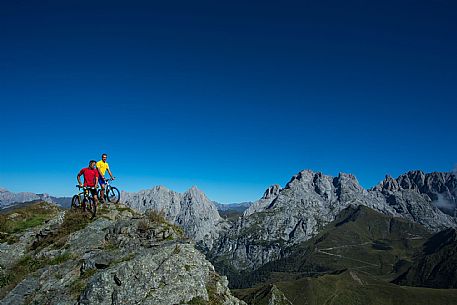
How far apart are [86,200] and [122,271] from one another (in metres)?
15.3

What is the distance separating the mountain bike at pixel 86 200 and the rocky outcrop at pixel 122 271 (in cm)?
380

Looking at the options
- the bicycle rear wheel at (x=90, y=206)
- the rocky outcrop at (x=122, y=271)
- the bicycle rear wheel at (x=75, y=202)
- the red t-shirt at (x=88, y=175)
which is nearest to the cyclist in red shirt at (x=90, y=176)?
the red t-shirt at (x=88, y=175)

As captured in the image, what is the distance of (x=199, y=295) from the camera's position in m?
20.2

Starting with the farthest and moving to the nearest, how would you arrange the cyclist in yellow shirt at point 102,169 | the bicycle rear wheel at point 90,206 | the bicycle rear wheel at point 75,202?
the bicycle rear wheel at point 75,202 → the cyclist in yellow shirt at point 102,169 → the bicycle rear wheel at point 90,206

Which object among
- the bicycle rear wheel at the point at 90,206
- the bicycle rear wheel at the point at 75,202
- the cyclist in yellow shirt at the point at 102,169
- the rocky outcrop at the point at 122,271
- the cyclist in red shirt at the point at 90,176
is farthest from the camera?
the bicycle rear wheel at the point at 75,202

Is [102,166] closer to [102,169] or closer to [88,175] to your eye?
[102,169]

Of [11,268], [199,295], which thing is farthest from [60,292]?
[11,268]

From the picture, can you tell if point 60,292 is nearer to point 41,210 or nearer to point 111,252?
point 111,252

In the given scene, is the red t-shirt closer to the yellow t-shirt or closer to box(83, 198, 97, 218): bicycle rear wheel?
the yellow t-shirt

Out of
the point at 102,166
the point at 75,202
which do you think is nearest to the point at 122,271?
the point at 102,166

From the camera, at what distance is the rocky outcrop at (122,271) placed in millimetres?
19578

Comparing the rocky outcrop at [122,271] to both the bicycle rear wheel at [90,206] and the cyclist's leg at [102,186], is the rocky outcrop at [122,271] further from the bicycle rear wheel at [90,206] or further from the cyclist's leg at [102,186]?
the cyclist's leg at [102,186]

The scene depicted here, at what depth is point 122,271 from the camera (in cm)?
2019

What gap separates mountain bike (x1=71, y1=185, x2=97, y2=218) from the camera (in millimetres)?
31953
